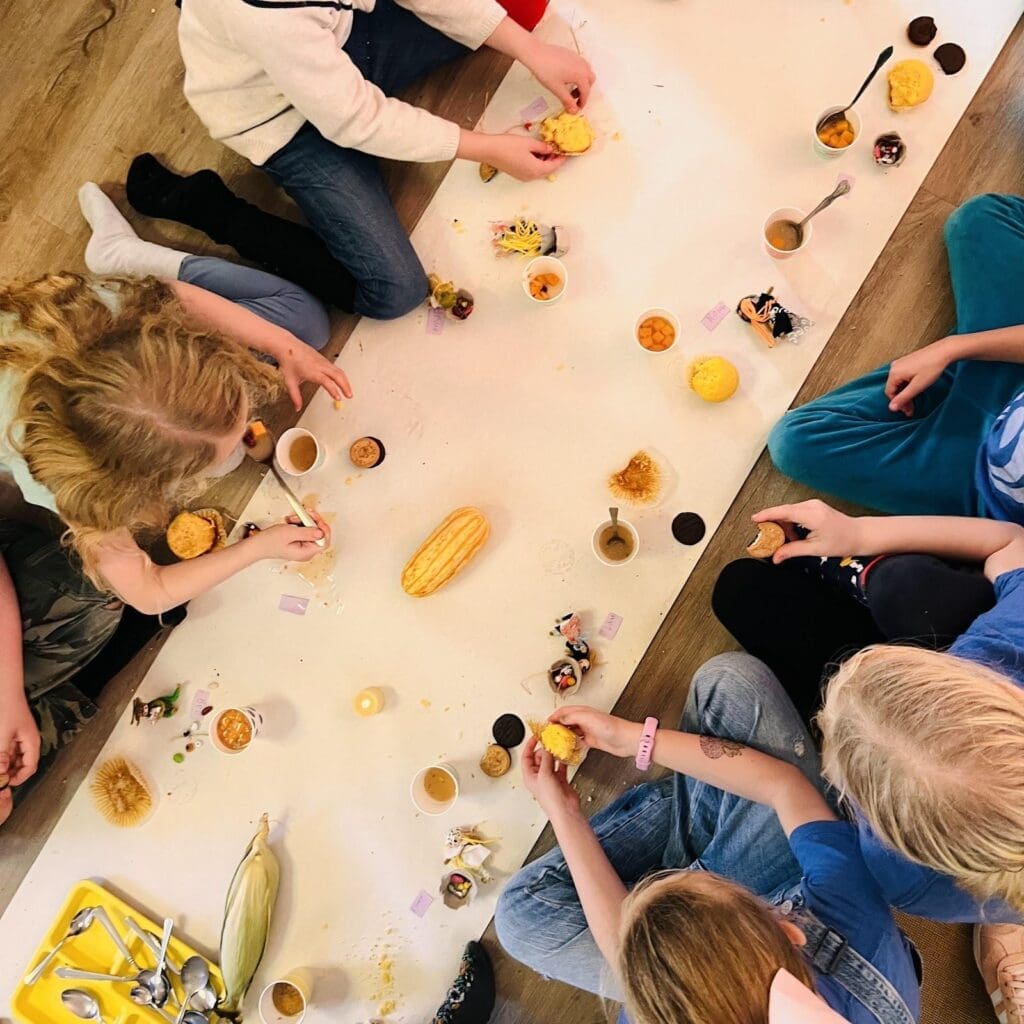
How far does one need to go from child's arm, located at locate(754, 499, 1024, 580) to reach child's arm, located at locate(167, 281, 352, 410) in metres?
0.80

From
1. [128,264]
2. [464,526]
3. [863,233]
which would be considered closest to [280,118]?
[128,264]

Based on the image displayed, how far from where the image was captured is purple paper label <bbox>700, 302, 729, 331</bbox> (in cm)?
151

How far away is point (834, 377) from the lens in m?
1.51

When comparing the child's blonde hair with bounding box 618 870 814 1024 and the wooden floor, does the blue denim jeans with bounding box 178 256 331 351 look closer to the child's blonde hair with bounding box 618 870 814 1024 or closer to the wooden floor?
the wooden floor

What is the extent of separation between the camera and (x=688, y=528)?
1.48 m

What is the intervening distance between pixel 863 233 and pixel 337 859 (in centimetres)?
154

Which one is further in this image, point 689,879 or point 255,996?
point 255,996

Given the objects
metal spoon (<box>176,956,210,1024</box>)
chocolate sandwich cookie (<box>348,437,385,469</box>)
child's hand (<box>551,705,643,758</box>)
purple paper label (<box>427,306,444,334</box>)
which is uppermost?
purple paper label (<box>427,306,444,334</box>)

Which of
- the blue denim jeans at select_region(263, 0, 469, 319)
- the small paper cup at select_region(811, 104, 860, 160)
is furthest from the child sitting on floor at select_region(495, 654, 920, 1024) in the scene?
the small paper cup at select_region(811, 104, 860, 160)

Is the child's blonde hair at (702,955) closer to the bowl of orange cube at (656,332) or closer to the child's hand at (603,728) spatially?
the child's hand at (603,728)

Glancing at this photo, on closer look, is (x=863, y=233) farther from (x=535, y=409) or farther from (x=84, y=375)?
(x=84, y=375)

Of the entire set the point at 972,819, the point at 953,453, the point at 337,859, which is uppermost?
the point at 953,453

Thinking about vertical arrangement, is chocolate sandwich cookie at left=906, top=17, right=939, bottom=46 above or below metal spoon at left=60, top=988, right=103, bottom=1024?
above

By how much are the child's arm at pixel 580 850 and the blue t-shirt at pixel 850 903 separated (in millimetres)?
282
